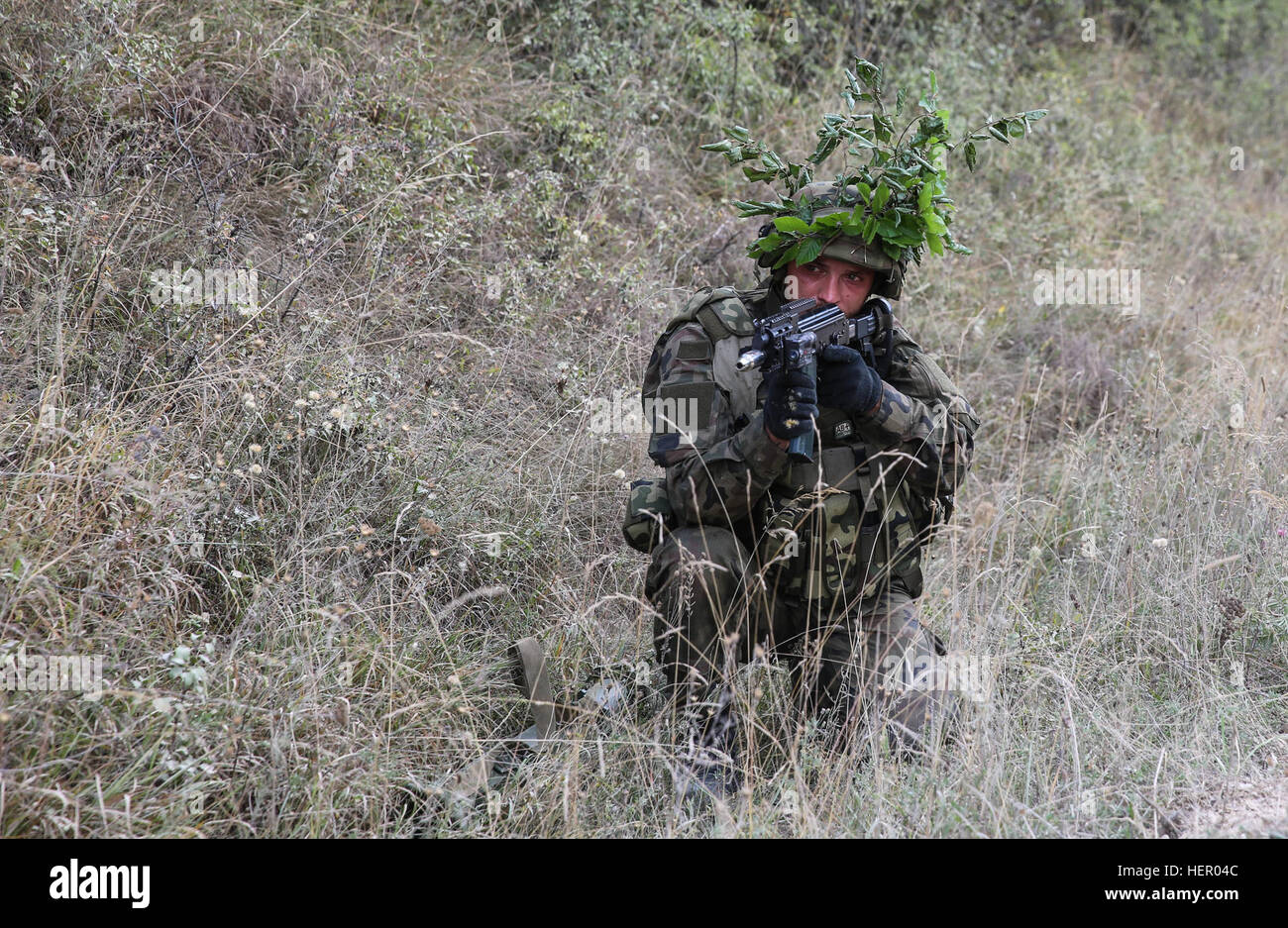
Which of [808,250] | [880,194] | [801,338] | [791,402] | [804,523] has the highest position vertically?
[880,194]

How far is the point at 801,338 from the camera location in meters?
2.85

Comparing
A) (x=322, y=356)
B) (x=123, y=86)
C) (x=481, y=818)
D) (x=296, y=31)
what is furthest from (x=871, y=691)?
(x=296, y=31)

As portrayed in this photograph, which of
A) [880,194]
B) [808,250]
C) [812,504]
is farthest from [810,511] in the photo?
[880,194]

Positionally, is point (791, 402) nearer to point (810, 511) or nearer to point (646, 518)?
point (810, 511)

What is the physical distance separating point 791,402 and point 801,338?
0.17 m

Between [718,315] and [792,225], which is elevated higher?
[792,225]

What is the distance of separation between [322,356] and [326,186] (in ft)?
3.01

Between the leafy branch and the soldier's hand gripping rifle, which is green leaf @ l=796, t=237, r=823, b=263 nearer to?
the leafy branch

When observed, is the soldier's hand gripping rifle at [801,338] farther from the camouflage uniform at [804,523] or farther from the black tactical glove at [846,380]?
the camouflage uniform at [804,523]

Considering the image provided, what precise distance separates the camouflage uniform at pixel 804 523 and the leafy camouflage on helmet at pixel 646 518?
0.01 m

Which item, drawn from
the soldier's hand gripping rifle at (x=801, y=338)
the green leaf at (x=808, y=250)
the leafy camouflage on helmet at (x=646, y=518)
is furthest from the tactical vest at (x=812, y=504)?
the green leaf at (x=808, y=250)

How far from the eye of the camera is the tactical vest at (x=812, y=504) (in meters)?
3.18

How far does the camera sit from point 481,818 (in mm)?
2699

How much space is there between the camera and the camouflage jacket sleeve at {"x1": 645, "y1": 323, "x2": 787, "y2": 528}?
9.76ft
